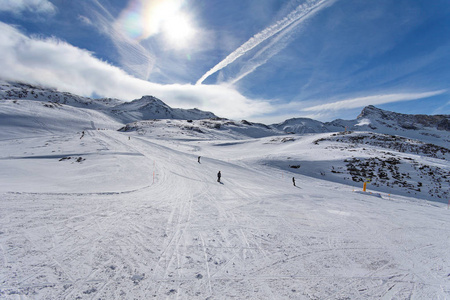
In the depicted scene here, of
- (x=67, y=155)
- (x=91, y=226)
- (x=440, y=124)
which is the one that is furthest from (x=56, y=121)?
(x=440, y=124)

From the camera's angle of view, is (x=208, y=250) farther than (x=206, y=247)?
No

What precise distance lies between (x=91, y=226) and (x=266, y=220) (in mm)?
6659

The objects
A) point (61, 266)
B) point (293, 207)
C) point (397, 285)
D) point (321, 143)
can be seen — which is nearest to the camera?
point (61, 266)

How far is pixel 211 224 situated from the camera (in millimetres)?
7383

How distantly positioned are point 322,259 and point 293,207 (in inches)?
197

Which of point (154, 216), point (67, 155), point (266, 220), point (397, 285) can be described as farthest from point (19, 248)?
point (67, 155)

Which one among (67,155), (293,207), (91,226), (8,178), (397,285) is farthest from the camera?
(67,155)

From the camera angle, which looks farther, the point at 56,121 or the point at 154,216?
the point at 56,121

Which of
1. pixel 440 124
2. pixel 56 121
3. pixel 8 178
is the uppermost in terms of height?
pixel 440 124

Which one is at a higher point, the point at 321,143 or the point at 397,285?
the point at 321,143

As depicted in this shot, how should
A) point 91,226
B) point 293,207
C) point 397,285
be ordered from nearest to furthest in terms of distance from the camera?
1. point 397,285
2. point 91,226
3. point 293,207

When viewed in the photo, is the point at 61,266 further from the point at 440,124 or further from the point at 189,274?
the point at 440,124

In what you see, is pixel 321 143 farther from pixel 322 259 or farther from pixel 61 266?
pixel 61 266

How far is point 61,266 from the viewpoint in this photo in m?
4.21
